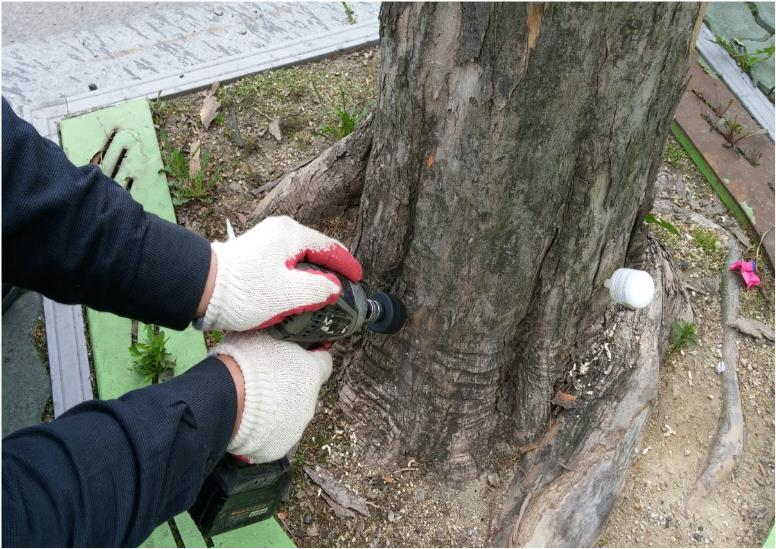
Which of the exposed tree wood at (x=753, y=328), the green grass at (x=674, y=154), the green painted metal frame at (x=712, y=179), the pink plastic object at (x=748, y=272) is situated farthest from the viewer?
the green grass at (x=674, y=154)

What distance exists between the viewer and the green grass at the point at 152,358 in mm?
2580

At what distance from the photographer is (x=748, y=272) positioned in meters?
3.03

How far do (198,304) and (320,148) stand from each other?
1647mm

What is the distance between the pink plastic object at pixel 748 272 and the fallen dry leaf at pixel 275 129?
2.15 metres

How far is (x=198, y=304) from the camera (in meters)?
1.80

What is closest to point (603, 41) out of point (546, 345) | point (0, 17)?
point (546, 345)

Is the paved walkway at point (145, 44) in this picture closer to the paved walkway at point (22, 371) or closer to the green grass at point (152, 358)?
the paved walkway at point (22, 371)

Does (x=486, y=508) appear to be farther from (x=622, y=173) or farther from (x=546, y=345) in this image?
(x=622, y=173)

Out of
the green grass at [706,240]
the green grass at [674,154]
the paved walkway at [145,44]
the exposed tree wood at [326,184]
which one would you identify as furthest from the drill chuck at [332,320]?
the green grass at [674,154]

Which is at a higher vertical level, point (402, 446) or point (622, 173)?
point (622, 173)

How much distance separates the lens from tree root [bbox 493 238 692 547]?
2.36m

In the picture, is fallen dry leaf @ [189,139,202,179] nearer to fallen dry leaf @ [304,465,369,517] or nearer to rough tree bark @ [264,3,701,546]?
rough tree bark @ [264,3,701,546]

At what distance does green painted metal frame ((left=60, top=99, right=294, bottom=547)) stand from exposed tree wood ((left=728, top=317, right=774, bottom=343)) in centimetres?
201

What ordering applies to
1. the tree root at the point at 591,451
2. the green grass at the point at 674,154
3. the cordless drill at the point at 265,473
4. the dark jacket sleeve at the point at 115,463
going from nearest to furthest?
the dark jacket sleeve at the point at 115,463, the cordless drill at the point at 265,473, the tree root at the point at 591,451, the green grass at the point at 674,154
